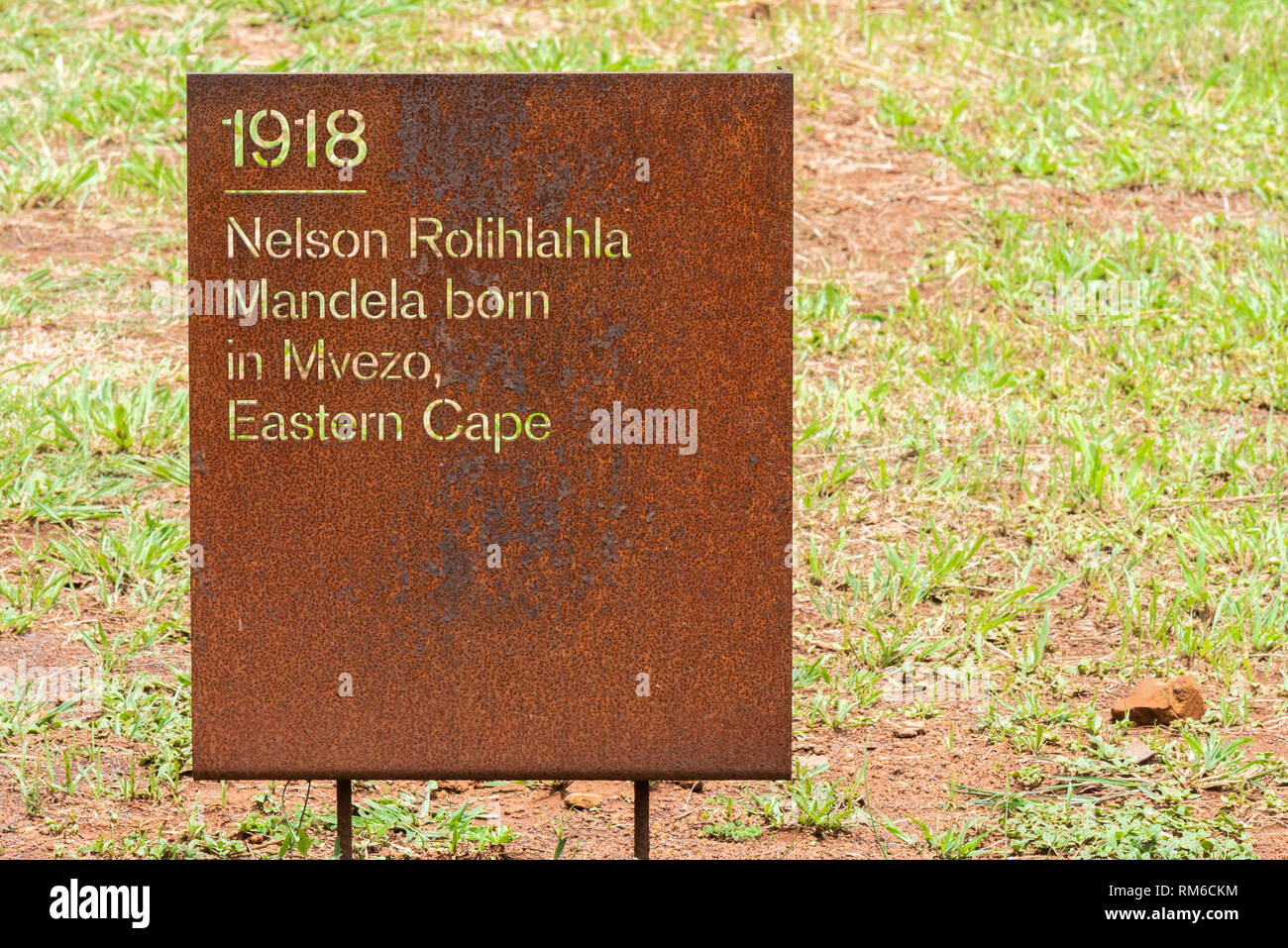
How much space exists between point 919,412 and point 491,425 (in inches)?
92.9

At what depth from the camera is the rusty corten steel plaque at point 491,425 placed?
8.98 feet

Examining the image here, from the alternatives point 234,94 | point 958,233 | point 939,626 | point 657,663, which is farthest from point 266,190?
point 958,233

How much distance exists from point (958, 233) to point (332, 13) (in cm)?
300

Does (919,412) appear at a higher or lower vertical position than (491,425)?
higher

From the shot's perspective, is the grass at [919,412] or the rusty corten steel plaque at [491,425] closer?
the rusty corten steel plaque at [491,425]

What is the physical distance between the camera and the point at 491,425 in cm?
279

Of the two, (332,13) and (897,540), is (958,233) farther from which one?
(332,13)

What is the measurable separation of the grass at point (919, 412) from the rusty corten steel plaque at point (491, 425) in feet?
1.42

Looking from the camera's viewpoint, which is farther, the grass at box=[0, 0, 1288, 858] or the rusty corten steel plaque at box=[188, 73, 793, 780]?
the grass at box=[0, 0, 1288, 858]

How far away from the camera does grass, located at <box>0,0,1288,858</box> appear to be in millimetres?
3344

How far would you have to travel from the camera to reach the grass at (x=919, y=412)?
3.34 m

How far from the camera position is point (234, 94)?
8.95 feet

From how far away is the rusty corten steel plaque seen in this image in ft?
8.98

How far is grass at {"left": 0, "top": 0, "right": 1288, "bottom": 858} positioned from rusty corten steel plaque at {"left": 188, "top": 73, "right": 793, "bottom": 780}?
0.43 meters
